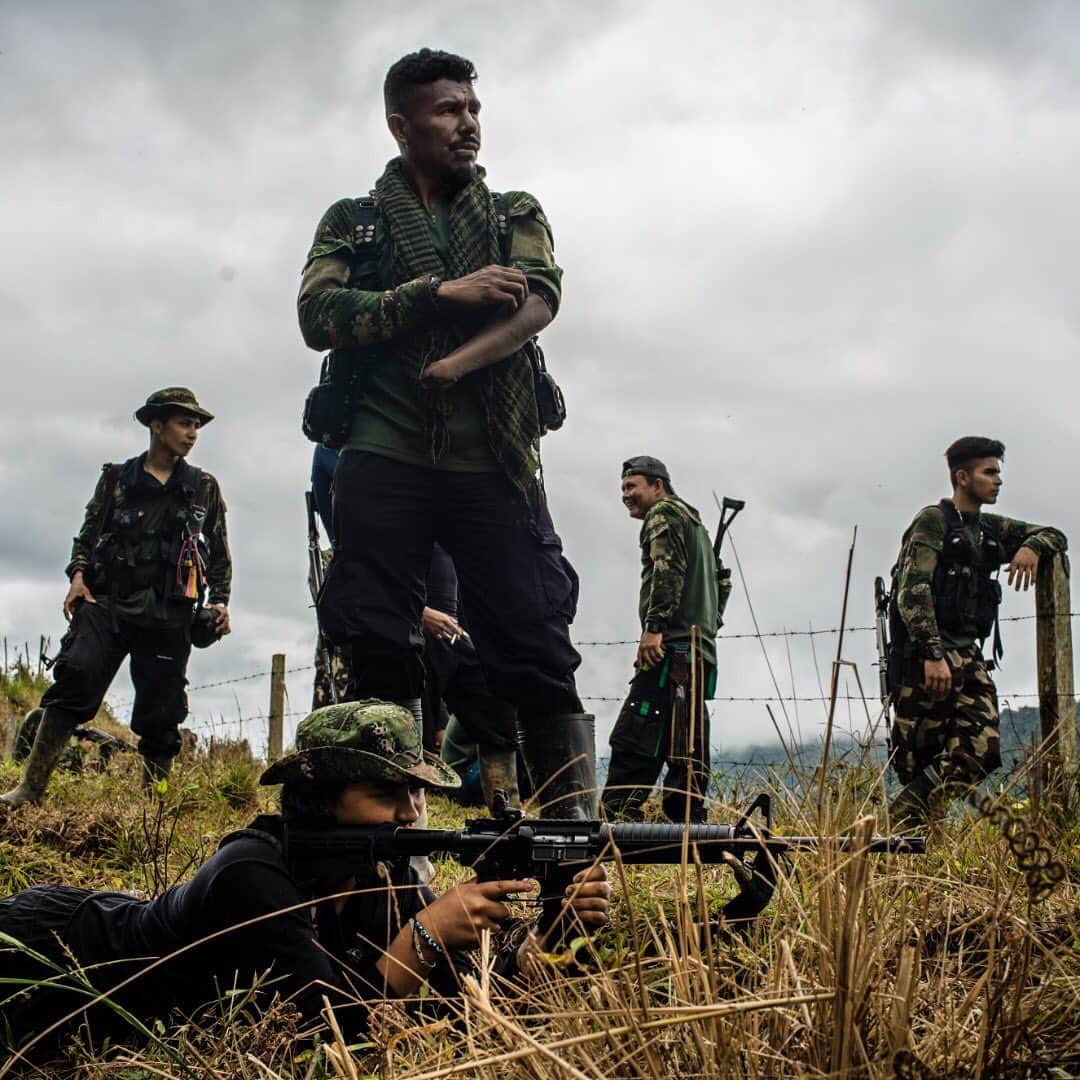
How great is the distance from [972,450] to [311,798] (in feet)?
15.3

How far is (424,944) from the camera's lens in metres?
2.86

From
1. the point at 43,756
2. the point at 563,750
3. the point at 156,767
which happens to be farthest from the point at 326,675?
the point at 563,750

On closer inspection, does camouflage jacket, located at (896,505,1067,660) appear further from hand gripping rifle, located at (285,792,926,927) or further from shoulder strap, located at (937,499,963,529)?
hand gripping rifle, located at (285,792,926,927)

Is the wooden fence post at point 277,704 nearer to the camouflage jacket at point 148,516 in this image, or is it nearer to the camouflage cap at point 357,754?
the camouflage jacket at point 148,516

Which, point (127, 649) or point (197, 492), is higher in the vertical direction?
point (197, 492)

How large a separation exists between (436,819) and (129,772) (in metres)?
2.11

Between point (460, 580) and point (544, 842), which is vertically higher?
point (460, 580)

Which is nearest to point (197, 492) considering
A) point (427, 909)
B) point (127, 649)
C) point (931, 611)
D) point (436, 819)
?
point (127, 649)

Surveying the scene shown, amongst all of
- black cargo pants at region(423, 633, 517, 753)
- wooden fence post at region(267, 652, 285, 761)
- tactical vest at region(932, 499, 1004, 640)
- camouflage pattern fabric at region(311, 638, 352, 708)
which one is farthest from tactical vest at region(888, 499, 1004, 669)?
wooden fence post at region(267, 652, 285, 761)

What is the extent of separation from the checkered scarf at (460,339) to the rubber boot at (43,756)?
324 cm

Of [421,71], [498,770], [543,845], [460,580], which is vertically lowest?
[543,845]

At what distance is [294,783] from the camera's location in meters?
3.11

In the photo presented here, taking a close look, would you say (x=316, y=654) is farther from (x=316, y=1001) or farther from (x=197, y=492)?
(x=316, y=1001)

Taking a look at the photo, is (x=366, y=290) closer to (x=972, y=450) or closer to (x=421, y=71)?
(x=421, y=71)
